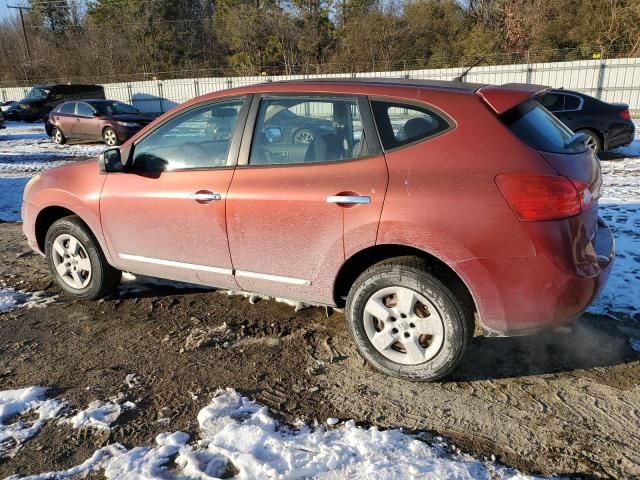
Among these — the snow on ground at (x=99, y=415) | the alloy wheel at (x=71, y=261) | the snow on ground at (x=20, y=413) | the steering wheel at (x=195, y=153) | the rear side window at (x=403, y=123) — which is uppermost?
the rear side window at (x=403, y=123)

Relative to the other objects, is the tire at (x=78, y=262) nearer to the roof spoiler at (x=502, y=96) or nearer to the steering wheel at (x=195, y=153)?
the steering wheel at (x=195, y=153)

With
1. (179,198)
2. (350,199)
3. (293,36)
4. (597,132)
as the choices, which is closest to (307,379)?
(350,199)

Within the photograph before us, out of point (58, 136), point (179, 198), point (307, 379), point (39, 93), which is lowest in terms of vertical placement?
point (307, 379)

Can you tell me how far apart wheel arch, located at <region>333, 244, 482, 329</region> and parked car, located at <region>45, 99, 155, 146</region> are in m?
13.7

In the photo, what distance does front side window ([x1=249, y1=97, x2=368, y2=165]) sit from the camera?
10.8ft

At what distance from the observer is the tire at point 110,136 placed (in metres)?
15.9

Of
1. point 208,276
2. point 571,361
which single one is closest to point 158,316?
point 208,276

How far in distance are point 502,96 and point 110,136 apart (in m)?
15.1

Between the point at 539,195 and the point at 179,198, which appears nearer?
the point at 539,195

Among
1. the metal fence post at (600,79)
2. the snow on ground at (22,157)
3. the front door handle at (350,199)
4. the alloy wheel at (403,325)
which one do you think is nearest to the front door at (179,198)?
the front door handle at (350,199)

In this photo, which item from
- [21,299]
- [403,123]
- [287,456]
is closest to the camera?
[287,456]

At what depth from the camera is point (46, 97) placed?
24.9 metres

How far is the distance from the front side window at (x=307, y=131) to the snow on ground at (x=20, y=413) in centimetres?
194

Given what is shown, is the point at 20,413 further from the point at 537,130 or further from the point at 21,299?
the point at 537,130
